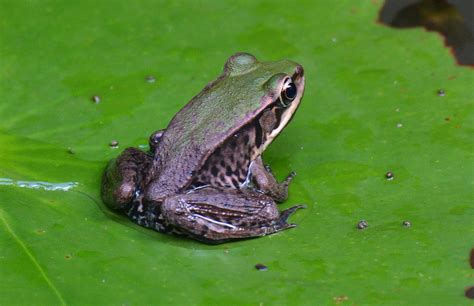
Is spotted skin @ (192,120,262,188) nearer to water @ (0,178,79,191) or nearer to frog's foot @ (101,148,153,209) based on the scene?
frog's foot @ (101,148,153,209)

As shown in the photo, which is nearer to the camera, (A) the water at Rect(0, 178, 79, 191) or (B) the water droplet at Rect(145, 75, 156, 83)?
(A) the water at Rect(0, 178, 79, 191)

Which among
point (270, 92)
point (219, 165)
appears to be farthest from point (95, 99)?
point (270, 92)

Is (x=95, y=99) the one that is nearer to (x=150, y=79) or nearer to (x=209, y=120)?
(x=150, y=79)

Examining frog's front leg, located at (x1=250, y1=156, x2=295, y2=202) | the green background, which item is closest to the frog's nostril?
the green background

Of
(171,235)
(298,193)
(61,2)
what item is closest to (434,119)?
(298,193)

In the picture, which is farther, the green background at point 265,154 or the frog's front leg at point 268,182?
the frog's front leg at point 268,182

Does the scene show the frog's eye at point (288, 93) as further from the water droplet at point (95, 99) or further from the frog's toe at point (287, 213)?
the water droplet at point (95, 99)

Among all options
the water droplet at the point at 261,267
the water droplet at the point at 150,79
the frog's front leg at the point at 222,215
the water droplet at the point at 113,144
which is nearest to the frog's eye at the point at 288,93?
the frog's front leg at the point at 222,215

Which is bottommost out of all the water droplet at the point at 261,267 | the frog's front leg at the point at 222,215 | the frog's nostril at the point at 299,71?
the frog's front leg at the point at 222,215
